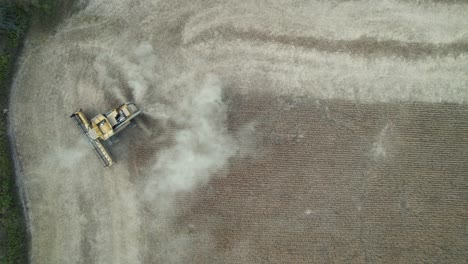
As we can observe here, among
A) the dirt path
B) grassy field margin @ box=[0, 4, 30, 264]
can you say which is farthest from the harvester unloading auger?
grassy field margin @ box=[0, 4, 30, 264]

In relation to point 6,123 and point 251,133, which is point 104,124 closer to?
point 6,123

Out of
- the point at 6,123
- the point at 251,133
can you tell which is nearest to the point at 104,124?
the point at 6,123

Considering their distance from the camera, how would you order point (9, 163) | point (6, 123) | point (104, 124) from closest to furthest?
point (104, 124) < point (9, 163) < point (6, 123)

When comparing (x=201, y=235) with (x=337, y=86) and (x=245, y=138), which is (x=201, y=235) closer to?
(x=245, y=138)

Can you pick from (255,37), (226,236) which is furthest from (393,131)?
(226,236)

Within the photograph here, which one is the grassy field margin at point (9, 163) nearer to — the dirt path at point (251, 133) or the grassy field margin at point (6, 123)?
the grassy field margin at point (6, 123)

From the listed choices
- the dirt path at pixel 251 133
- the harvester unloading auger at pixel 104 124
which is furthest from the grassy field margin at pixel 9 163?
the harvester unloading auger at pixel 104 124
